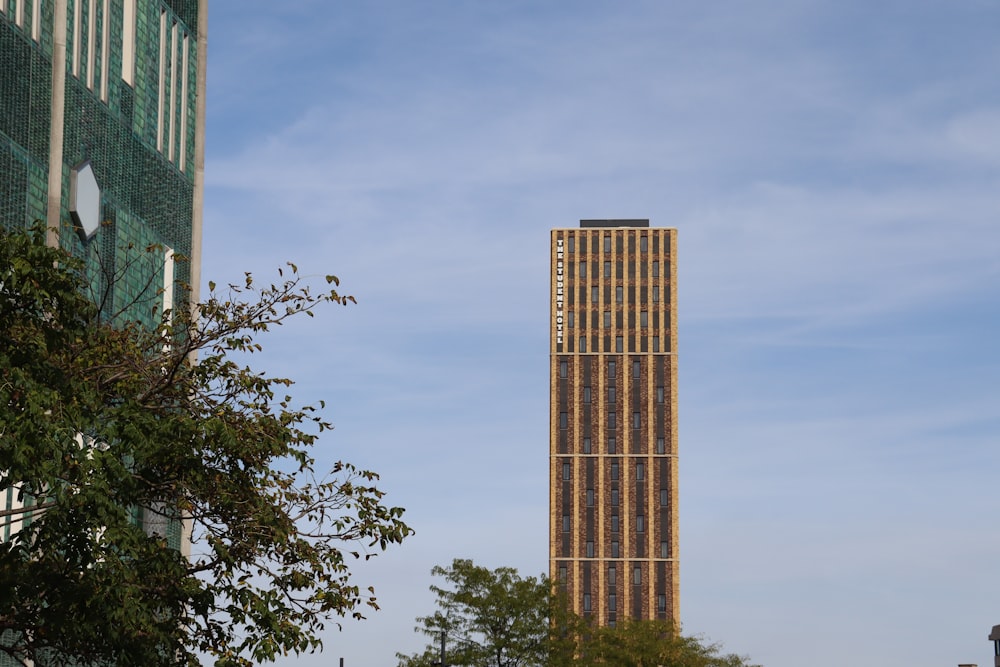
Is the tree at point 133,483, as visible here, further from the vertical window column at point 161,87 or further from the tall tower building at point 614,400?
the tall tower building at point 614,400

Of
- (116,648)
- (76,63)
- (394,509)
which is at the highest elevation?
(76,63)

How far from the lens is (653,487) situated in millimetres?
146375

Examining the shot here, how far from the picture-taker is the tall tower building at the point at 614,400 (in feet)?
476

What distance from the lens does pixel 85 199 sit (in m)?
49.8

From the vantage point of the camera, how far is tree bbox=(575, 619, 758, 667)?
7612cm

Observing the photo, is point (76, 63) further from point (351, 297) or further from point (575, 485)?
point (575, 485)

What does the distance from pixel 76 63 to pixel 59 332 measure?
3097cm

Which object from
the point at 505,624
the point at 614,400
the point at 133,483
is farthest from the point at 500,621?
the point at 614,400

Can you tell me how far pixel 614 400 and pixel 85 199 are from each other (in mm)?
101493

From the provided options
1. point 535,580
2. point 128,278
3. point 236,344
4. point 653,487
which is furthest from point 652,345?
point 236,344

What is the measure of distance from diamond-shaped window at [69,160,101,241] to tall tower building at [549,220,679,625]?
323ft

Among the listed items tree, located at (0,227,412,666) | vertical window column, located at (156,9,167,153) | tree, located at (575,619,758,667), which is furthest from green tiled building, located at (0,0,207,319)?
tree, located at (575,619,758,667)

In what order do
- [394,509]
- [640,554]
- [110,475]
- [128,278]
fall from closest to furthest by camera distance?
[110,475], [394,509], [128,278], [640,554]

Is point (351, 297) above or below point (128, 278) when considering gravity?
below
